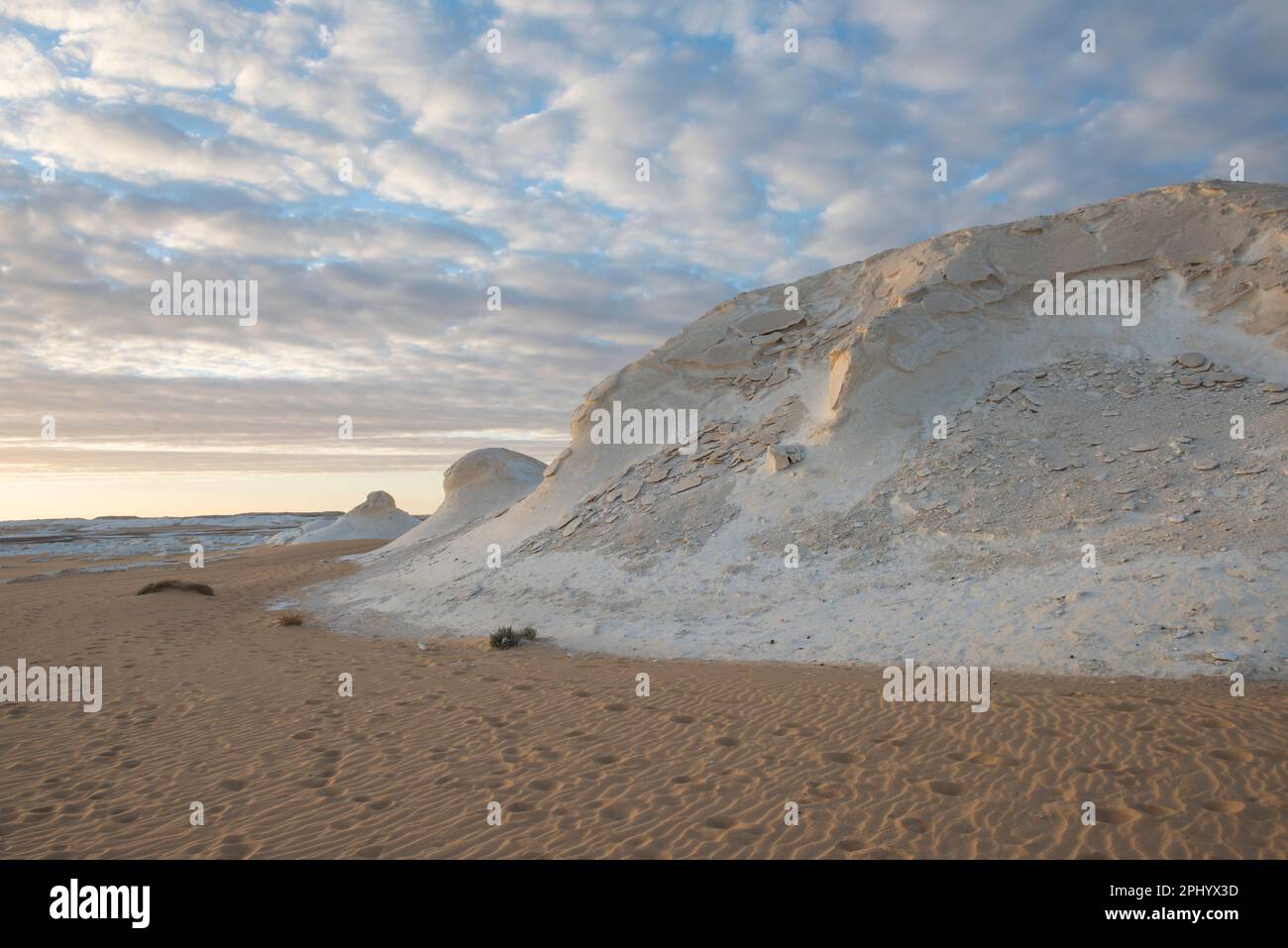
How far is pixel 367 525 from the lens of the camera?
146 feet

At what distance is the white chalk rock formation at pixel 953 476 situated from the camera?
11023 millimetres

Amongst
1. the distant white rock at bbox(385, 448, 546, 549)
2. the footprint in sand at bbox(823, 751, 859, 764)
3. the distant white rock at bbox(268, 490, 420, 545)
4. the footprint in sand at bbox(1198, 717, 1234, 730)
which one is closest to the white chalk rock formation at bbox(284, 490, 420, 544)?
the distant white rock at bbox(268, 490, 420, 545)

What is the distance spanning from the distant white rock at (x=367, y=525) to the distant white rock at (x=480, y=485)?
9.69 meters

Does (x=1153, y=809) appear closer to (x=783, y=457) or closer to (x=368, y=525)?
(x=783, y=457)

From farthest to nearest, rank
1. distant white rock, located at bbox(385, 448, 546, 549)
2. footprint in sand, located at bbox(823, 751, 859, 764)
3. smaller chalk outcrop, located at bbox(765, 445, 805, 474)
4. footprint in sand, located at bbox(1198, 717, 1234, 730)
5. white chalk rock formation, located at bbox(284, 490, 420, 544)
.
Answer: white chalk rock formation, located at bbox(284, 490, 420, 544), distant white rock, located at bbox(385, 448, 546, 549), smaller chalk outcrop, located at bbox(765, 445, 805, 474), footprint in sand, located at bbox(1198, 717, 1234, 730), footprint in sand, located at bbox(823, 751, 859, 764)

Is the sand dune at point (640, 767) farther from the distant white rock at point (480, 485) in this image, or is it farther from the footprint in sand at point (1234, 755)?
the distant white rock at point (480, 485)

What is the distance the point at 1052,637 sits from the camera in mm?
10242

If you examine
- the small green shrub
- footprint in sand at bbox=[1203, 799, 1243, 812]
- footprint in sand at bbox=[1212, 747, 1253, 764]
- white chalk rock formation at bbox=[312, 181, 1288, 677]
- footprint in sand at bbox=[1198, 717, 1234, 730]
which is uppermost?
white chalk rock formation at bbox=[312, 181, 1288, 677]

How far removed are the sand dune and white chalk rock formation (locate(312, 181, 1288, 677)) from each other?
1.90m

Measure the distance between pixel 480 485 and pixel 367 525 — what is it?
563 inches

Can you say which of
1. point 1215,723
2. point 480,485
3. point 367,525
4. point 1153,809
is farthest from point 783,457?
point 367,525

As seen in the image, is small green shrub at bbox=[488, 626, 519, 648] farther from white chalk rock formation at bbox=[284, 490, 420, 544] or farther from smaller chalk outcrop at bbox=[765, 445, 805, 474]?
white chalk rock formation at bbox=[284, 490, 420, 544]

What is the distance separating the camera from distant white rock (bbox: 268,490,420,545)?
43.6m

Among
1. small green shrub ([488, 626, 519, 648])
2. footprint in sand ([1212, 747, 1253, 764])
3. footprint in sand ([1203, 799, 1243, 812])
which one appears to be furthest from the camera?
small green shrub ([488, 626, 519, 648])
